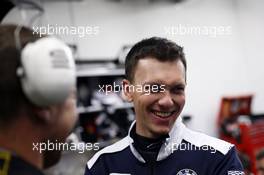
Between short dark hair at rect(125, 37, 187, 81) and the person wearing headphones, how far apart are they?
30 centimetres

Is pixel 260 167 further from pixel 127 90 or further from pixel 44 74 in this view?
pixel 44 74

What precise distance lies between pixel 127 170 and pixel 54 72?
41cm

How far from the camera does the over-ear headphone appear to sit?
0.52 metres

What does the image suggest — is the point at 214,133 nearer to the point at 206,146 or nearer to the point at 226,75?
the point at 226,75

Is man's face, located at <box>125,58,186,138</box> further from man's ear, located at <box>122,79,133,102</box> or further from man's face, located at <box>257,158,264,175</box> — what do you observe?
man's face, located at <box>257,158,264,175</box>

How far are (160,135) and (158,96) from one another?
3.7 inches

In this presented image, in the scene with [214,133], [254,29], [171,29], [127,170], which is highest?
[171,29]

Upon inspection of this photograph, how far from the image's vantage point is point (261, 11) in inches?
67.6

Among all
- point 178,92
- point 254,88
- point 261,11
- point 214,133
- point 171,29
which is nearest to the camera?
point 178,92

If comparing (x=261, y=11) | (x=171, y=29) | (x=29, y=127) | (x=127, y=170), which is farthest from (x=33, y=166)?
(x=261, y=11)

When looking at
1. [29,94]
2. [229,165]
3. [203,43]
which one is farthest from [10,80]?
[203,43]

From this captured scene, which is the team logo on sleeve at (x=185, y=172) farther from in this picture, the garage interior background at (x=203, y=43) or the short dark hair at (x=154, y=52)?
the garage interior background at (x=203, y=43)

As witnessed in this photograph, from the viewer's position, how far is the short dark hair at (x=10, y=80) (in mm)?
533

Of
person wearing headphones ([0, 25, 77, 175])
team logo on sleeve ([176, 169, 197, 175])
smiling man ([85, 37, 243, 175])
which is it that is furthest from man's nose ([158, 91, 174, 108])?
person wearing headphones ([0, 25, 77, 175])
